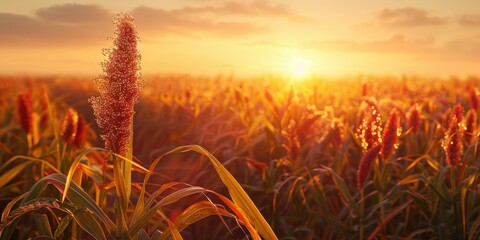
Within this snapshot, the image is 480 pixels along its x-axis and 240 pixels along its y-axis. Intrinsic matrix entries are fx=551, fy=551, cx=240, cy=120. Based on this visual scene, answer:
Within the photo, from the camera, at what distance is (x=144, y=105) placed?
34.6ft

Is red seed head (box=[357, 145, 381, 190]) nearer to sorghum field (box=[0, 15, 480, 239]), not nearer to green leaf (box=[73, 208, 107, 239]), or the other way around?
sorghum field (box=[0, 15, 480, 239])

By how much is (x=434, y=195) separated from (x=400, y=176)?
913 millimetres

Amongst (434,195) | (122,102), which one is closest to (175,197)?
(122,102)

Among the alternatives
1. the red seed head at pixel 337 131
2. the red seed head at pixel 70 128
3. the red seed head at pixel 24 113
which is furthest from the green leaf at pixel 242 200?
the red seed head at pixel 24 113

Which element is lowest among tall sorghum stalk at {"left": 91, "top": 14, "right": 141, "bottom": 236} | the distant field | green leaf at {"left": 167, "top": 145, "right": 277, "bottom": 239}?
the distant field

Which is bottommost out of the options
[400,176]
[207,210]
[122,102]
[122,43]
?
[400,176]

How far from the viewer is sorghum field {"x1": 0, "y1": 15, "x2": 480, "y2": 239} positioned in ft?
7.34

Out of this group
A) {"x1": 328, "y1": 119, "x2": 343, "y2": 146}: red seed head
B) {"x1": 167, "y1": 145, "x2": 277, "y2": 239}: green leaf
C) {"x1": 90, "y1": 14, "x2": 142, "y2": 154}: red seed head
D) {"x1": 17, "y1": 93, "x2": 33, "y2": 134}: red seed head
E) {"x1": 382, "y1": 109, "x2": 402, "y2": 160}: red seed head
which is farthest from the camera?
{"x1": 328, "y1": 119, "x2": 343, "y2": 146}: red seed head

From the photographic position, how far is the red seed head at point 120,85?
2084 millimetres

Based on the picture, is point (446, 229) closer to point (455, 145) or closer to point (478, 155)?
point (455, 145)

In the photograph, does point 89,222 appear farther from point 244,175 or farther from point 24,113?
point 244,175

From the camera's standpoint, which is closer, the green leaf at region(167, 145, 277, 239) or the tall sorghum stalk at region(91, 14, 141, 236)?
the tall sorghum stalk at region(91, 14, 141, 236)

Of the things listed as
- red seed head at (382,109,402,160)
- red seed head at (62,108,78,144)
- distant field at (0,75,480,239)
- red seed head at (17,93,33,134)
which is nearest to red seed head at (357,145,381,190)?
distant field at (0,75,480,239)

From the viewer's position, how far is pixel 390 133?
3285 mm
